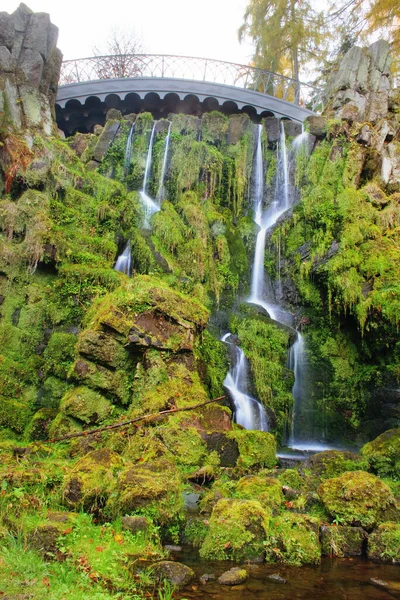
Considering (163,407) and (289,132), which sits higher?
(289,132)

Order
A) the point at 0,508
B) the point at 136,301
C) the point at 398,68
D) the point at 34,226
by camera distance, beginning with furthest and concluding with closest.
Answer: the point at 398,68, the point at 34,226, the point at 136,301, the point at 0,508

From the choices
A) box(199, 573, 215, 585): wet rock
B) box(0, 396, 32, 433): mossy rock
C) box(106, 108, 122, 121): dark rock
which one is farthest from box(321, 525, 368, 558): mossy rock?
box(106, 108, 122, 121): dark rock

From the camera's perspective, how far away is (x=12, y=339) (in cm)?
952

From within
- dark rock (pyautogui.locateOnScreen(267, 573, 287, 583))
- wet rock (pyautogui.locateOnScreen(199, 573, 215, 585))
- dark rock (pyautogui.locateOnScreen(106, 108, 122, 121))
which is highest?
dark rock (pyautogui.locateOnScreen(106, 108, 122, 121))

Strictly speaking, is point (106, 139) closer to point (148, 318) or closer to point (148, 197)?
point (148, 197)

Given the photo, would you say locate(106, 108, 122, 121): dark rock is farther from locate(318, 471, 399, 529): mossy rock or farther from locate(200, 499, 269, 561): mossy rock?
locate(200, 499, 269, 561): mossy rock

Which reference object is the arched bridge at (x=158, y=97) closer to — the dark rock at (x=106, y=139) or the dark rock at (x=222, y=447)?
the dark rock at (x=106, y=139)

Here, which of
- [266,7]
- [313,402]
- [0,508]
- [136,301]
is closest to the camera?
[0,508]

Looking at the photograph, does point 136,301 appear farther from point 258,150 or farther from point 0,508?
point 258,150

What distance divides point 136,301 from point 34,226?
3.84m

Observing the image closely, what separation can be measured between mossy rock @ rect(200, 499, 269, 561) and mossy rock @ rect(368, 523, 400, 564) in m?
1.20

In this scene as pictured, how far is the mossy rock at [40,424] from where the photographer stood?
26.8 ft

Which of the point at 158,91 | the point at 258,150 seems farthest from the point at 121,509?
the point at 158,91

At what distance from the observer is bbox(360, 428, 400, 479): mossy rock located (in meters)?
7.84
